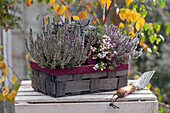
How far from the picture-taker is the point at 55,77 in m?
0.97

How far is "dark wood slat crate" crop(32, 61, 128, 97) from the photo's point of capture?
99 centimetres

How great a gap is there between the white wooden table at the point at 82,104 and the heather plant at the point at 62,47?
16 cm

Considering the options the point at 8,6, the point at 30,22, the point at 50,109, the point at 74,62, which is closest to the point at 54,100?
the point at 50,109

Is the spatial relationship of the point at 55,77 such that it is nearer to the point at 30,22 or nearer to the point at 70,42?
the point at 70,42

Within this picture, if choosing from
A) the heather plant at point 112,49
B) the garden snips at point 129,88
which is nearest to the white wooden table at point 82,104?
the garden snips at point 129,88

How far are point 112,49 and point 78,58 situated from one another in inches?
7.4

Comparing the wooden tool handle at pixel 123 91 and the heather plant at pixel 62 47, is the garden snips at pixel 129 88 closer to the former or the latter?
the wooden tool handle at pixel 123 91

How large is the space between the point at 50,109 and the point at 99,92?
0.27 m

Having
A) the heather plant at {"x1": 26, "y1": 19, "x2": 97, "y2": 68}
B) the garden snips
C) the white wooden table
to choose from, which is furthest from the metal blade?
the heather plant at {"x1": 26, "y1": 19, "x2": 97, "y2": 68}

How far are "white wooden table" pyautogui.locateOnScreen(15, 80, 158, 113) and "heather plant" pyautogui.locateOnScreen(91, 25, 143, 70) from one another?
16cm

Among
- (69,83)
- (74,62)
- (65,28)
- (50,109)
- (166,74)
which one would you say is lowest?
(166,74)

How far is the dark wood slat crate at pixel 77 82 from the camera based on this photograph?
994 millimetres

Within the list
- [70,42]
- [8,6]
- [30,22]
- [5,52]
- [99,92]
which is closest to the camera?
[70,42]

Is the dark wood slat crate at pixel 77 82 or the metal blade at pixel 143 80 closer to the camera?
the dark wood slat crate at pixel 77 82
